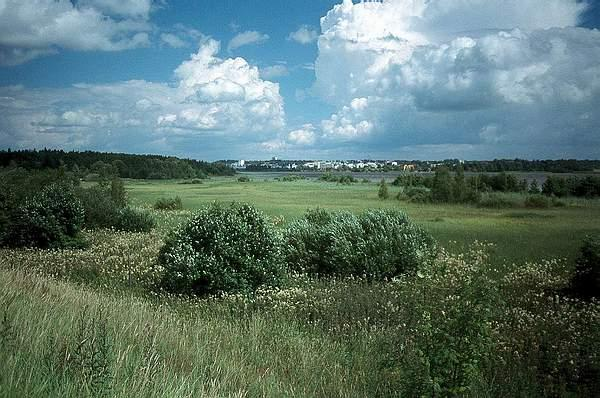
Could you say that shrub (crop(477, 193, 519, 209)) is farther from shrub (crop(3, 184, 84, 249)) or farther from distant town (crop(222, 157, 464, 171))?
shrub (crop(3, 184, 84, 249))

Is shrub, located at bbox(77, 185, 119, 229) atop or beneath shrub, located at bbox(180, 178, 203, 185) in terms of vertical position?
beneath

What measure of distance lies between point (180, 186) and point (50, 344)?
11.3 metres

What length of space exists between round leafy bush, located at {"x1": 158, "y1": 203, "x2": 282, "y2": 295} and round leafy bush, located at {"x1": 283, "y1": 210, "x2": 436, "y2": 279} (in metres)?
1.45

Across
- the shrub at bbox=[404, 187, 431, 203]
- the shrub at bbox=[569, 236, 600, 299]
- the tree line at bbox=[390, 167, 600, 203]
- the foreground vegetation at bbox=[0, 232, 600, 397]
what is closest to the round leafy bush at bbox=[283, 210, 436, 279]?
the shrub at bbox=[404, 187, 431, 203]

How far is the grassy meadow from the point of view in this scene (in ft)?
12.4

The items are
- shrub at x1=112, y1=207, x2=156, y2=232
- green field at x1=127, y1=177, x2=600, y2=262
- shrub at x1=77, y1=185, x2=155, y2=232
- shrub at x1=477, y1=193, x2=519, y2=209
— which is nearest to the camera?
green field at x1=127, y1=177, x2=600, y2=262

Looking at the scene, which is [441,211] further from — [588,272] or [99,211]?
[99,211]

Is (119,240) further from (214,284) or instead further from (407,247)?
(407,247)

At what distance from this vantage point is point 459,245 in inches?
430

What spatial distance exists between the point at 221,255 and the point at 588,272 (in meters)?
5.90

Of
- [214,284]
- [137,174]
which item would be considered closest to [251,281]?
[214,284]

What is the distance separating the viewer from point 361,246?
10773mm

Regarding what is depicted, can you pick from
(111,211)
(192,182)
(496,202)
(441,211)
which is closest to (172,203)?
(192,182)

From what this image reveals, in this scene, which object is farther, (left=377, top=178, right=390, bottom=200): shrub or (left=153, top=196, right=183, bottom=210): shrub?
(left=153, top=196, right=183, bottom=210): shrub
